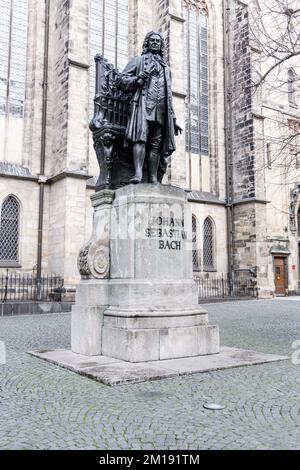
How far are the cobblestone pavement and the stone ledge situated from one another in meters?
0.10

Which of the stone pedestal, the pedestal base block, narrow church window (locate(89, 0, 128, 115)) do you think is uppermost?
narrow church window (locate(89, 0, 128, 115))

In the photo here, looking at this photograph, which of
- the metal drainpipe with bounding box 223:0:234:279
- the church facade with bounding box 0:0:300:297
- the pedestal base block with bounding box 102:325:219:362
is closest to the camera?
the pedestal base block with bounding box 102:325:219:362

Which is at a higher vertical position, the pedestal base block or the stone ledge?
the pedestal base block

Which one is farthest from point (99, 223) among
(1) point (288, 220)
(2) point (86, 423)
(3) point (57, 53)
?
(1) point (288, 220)

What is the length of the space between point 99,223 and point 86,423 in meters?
3.64

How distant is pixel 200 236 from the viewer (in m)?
21.9

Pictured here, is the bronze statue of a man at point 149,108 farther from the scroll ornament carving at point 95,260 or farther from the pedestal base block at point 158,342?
the pedestal base block at point 158,342

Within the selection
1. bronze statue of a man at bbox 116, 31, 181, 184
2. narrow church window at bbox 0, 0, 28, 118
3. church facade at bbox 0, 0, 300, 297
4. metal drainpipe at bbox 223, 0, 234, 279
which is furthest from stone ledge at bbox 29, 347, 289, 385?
metal drainpipe at bbox 223, 0, 234, 279

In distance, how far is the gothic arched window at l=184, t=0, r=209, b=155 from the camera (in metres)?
22.9

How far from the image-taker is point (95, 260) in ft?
20.3

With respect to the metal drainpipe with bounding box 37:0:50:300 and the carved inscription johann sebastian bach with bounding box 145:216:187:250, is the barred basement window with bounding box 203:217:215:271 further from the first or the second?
the carved inscription johann sebastian bach with bounding box 145:216:187:250

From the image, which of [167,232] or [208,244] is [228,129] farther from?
[167,232]

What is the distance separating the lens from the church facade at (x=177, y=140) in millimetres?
16766
